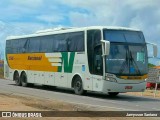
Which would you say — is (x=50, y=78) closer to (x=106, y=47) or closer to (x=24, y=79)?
(x=24, y=79)

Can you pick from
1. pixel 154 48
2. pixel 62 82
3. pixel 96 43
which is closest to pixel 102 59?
pixel 96 43

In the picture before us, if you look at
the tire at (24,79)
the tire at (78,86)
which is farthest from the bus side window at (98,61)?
the tire at (24,79)

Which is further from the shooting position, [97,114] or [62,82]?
[62,82]

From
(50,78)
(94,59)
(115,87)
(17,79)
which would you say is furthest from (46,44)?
(115,87)

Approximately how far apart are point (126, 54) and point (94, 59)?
5.40ft

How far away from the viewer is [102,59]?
2259cm

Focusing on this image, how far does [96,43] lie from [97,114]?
9331 millimetres

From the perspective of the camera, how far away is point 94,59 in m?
23.3

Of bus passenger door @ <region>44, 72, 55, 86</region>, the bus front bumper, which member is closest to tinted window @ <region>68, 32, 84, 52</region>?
the bus front bumper

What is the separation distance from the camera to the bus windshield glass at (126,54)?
74.0ft

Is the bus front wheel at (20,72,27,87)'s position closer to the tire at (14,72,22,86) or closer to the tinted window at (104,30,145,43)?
the tire at (14,72,22,86)

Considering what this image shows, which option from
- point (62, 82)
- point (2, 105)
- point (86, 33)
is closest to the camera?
point (2, 105)

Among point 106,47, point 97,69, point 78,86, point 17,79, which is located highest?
point 106,47

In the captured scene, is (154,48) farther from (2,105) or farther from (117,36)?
(2,105)
